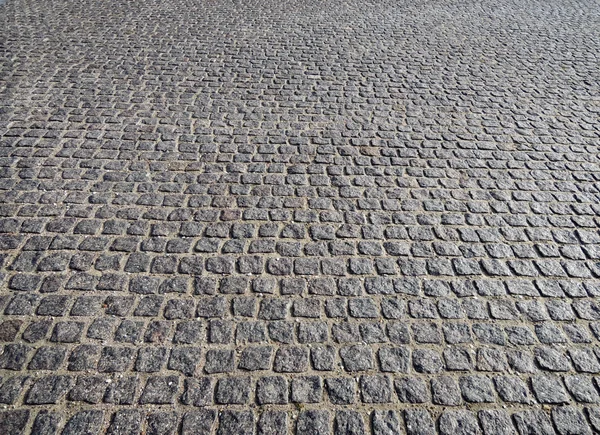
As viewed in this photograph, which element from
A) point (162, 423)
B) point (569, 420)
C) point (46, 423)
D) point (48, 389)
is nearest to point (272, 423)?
point (162, 423)

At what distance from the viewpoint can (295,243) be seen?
4688 mm

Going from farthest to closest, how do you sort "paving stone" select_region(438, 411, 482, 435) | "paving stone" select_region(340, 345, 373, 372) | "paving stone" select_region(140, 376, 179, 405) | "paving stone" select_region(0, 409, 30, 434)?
"paving stone" select_region(340, 345, 373, 372), "paving stone" select_region(140, 376, 179, 405), "paving stone" select_region(438, 411, 482, 435), "paving stone" select_region(0, 409, 30, 434)

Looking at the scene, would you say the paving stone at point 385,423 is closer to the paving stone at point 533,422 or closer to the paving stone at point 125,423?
the paving stone at point 533,422

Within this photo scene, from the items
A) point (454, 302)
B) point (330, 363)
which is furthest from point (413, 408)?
point (454, 302)

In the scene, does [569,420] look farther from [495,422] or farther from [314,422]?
Answer: [314,422]

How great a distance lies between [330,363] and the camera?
11.8ft

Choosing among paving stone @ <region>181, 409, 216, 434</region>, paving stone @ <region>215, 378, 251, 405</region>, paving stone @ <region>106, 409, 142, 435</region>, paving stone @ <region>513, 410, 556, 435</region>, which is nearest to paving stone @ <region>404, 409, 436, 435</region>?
paving stone @ <region>513, 410, 556, 435</region>

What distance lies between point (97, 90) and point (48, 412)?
545 centimetres

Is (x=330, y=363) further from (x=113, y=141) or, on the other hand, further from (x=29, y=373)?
(x=113, y=141)

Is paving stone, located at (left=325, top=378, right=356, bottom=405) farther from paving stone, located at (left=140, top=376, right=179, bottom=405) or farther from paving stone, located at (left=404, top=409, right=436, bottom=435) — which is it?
paving stone, located at (left=140, top=376, right=179, bottom=405)

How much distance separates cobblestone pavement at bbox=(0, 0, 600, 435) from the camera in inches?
133

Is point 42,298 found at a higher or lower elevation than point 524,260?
lower

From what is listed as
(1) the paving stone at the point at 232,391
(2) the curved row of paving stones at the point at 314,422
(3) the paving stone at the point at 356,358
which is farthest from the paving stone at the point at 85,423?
(3) the paving stone at the point at 356,358

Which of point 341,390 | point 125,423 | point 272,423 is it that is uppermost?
point 341,390
